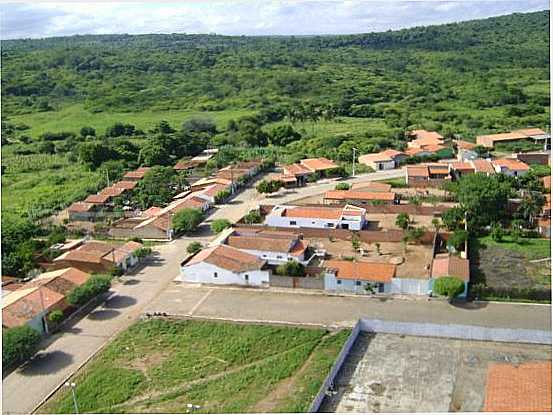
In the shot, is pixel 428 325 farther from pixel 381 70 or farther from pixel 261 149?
pixel 381 70

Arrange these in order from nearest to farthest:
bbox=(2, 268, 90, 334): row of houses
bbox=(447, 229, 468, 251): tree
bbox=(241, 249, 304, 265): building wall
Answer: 1. bbox=(2, 268, 90, 334): row of houses
2. bbox=(241, 249, 304, 265): building wall
3. bbox=(447, 229, 468, 251): tree

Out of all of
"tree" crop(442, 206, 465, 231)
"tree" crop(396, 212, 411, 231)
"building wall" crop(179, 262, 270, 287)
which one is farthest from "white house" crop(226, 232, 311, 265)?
"tree" crop(442, 206, 465, 231)

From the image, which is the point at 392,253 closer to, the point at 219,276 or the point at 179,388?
the point at 219,276

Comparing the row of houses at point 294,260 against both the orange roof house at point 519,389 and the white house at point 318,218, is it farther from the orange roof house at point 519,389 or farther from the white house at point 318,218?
the orange roof house at point 519,389

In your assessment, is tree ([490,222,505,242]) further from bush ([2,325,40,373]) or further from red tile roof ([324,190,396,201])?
bush ([2,325,40,373])

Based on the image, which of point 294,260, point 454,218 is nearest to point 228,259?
point 294,260

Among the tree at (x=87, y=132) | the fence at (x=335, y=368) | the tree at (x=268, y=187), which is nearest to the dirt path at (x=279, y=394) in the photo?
the fence at (x=335, y=368)

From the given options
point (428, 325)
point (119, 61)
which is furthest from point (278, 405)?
point (119, 61)
